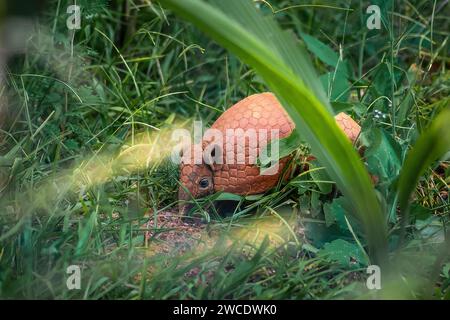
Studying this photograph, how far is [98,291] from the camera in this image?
1545 mm

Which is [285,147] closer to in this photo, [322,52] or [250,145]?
[250,145]

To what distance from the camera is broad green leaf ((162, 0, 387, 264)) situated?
4.36 feet

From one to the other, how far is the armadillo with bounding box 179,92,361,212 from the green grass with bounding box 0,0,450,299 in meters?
0.04

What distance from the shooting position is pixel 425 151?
4.72 ft

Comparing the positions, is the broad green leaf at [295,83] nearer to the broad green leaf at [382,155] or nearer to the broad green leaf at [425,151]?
the broad green leaf at [425,151]

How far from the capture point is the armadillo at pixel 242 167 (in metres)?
1.88

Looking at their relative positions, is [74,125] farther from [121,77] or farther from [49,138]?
[121,77]

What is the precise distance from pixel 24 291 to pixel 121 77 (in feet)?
3.74

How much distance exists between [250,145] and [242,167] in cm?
5

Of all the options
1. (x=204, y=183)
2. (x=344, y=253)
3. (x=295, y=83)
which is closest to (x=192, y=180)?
(x=204, y=183)

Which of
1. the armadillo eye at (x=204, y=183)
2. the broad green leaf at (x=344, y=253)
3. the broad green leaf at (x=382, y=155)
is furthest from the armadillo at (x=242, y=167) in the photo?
the broad green leaf at (x=344, y=253)

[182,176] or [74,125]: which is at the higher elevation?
[74,125]
